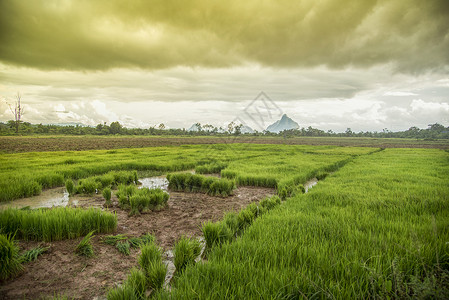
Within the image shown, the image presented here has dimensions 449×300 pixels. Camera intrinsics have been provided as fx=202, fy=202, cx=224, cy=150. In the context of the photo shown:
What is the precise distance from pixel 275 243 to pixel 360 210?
3061 mm

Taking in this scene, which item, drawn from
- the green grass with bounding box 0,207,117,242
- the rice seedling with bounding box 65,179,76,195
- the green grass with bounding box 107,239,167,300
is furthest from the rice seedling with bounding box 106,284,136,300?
the rice seedling with bounding box 65,179,76,195

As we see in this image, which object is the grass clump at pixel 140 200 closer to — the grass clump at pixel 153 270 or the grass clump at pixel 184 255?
the grass clump at pixel 153 270

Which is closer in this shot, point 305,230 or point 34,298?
point 34,298

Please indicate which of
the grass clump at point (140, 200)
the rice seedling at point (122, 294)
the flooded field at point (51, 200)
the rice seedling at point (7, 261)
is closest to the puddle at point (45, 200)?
the flooded field at point (51, 200)

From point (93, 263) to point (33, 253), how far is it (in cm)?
96

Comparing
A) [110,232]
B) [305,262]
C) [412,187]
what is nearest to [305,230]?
[305,262]

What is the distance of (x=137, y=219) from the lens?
5.32 metres

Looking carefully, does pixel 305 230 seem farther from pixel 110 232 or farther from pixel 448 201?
pixel 448 201

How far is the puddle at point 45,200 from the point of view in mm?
6314

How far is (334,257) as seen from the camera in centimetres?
276

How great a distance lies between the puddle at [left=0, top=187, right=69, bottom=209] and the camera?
249 inches

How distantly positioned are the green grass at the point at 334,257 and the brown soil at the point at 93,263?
130 centimetres

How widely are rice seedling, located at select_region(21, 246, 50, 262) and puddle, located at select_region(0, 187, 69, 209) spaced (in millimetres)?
3454

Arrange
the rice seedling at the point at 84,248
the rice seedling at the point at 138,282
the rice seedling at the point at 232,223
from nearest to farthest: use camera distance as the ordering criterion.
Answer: the rice seedling at the point at 138,282
the rice seedling at the point at 84,248
the rice seedling at the point at 232,223
